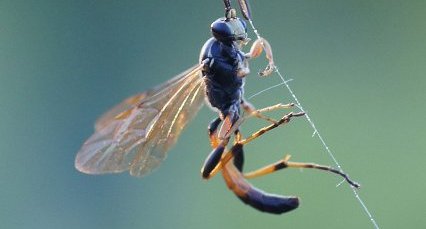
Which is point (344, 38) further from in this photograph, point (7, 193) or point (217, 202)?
point (7, 193)

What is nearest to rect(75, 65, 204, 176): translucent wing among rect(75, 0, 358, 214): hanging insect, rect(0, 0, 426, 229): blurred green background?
rect(75, 0, 358, 214): hanging insect

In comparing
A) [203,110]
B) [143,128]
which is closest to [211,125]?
[143,128]

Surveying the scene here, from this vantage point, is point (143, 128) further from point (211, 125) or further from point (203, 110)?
point (203, 110)

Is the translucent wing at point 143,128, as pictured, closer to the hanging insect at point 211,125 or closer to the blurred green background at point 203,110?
the hanging insect at point 211,125

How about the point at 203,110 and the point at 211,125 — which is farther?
the point at 203,110

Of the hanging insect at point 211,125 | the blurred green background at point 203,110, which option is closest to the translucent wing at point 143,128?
the hanging insect at point 211,125

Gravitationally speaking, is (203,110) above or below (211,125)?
above

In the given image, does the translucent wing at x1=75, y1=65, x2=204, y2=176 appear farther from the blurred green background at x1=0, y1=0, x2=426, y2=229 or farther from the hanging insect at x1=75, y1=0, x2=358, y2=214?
the blurred green background at x1=0, y1=0, x2=426, y2=229
